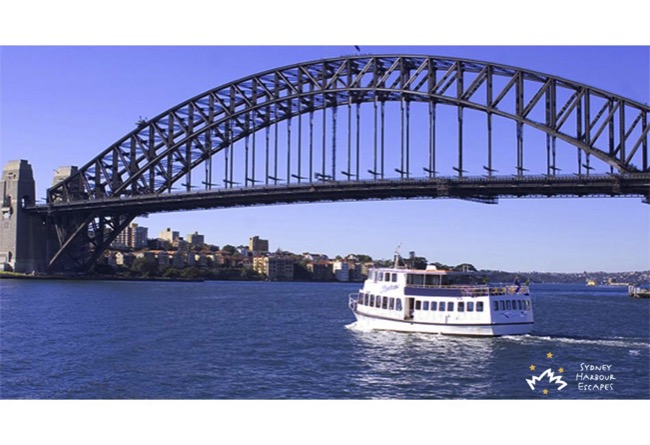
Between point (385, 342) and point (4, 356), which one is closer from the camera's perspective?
point (4, 356)

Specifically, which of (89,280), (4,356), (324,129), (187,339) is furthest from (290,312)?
(89,280)

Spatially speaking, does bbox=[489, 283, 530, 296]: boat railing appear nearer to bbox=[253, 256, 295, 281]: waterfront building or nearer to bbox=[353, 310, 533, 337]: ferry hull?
bbox=[353, 310, 533, 337]: ferry hull

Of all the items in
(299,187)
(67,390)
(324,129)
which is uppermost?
(324,129)

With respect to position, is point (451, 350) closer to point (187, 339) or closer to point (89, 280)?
point (187, 339)

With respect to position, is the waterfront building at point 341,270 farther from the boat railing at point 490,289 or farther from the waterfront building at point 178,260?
the boat railing at point 490,289

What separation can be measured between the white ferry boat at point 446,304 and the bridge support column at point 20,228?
69442 mm

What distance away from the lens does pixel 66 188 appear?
102438 mm

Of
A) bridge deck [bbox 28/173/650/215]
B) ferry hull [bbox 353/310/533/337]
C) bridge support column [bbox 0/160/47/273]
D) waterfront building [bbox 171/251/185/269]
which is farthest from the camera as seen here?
waterfront building [bbox 171/251/185/269]

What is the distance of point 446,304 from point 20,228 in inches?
2979

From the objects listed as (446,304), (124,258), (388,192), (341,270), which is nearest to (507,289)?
→ (446,304)

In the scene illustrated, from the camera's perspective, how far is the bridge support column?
97.3m

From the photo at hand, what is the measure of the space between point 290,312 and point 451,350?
22.5 meters

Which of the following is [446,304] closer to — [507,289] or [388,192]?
[507,289]

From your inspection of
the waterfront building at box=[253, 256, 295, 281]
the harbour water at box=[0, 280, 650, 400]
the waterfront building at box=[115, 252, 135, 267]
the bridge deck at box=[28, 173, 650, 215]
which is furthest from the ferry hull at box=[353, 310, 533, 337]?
the waterfront building at box=[253, 256, 295, 281]
